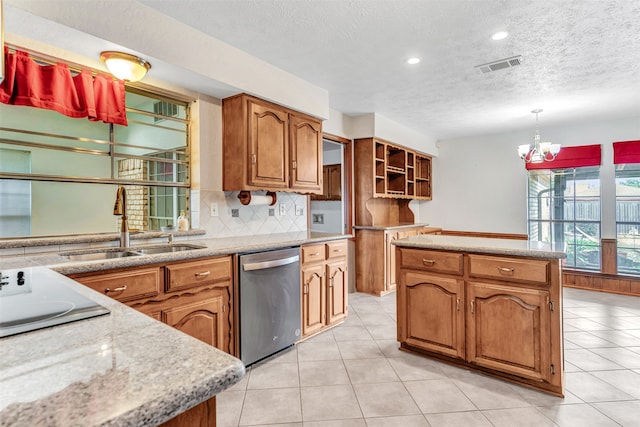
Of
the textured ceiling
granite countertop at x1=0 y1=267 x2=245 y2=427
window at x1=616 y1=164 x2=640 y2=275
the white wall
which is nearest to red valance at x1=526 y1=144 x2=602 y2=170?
the white wall

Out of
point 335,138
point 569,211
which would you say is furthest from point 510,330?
point 569,211

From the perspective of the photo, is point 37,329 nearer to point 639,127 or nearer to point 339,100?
point 339,100

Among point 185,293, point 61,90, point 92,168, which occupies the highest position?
point 61,90

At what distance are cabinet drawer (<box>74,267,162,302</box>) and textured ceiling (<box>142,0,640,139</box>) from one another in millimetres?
1659

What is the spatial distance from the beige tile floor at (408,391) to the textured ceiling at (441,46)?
2475mm

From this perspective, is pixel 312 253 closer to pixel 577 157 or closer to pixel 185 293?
pixel 185 293

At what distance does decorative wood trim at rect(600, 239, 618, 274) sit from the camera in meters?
4.71

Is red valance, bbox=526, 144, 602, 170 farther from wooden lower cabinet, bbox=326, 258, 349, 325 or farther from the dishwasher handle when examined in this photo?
the dishwasher handle

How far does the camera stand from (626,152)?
15.2 feet

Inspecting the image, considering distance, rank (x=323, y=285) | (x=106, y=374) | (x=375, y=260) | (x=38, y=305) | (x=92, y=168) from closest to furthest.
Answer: (x=106, y=374)
(x=38, y=305)
(x=92, y=168)
(x=323, y=285)
(x=375, y=260)

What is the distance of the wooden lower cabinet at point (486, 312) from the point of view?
6.75 ft

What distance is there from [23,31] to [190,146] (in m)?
1.23

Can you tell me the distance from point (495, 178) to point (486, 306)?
412cm

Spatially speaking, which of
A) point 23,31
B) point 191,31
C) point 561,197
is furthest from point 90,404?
point 561,197
